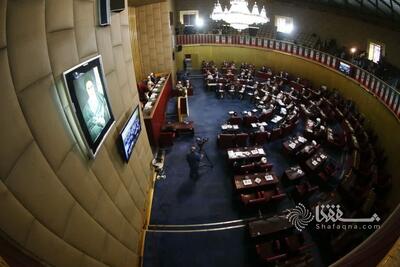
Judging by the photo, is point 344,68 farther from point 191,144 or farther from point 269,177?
point 191,144

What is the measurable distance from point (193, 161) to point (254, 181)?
2267 mm

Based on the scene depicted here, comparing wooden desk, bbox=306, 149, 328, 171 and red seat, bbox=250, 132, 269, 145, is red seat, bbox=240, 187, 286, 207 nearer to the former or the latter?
wooden desk, bbox=306, 149, 328, 171

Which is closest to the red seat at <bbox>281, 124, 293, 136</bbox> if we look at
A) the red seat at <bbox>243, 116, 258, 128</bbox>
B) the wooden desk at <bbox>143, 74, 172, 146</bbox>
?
the red seat at <bbox>243, 116, 258, 128</bbox>

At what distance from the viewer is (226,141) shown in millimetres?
11617

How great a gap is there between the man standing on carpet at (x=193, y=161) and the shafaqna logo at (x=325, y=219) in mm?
3526

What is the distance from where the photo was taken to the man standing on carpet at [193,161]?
9.43m

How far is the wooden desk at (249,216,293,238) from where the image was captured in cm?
734

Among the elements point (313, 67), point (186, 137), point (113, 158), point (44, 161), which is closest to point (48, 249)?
point (44, 161)

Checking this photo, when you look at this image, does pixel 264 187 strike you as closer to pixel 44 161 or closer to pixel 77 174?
pixel 77 174

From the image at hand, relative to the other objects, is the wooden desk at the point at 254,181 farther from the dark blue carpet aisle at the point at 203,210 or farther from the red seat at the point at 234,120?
the red seat at the point at 234,120

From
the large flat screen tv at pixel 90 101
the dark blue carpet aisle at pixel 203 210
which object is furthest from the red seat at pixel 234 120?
the large flat screen tv at pixel 90 101

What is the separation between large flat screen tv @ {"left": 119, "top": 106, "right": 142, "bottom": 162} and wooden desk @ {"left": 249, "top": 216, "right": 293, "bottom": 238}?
404 centimetres

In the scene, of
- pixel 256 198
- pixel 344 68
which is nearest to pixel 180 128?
pixel 256 198

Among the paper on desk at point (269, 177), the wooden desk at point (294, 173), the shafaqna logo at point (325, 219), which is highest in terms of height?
the paper on desk at point (269, 177)
